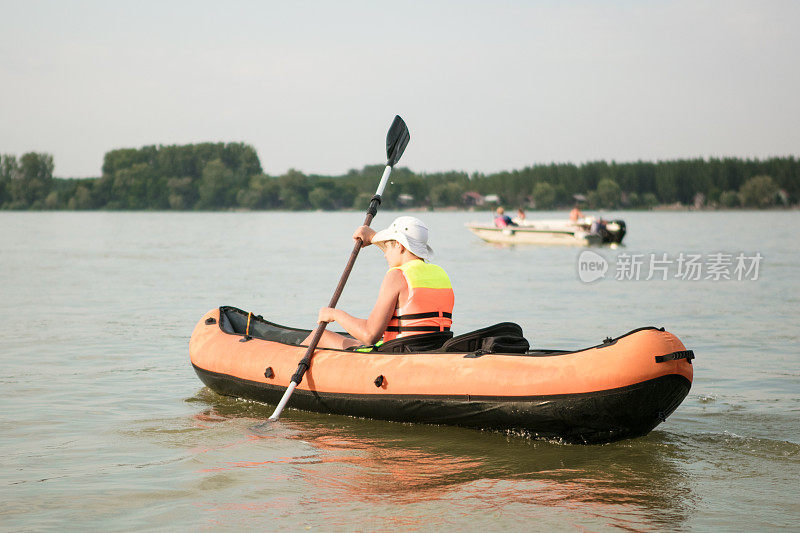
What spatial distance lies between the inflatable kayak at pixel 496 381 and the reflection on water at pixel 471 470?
0.14m

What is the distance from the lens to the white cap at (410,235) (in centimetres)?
631

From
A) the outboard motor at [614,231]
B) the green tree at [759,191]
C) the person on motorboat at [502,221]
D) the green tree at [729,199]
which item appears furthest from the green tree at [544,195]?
the outboard motor at [614,231]

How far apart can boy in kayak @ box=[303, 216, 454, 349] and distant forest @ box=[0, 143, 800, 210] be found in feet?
336

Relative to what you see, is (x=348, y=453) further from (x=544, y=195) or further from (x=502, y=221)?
(x=544, y=195)

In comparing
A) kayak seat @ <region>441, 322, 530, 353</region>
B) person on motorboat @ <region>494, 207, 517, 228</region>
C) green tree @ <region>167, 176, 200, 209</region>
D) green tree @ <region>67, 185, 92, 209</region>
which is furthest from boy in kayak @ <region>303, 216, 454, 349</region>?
green tree @ <region>67, 185, 92, 209</region>

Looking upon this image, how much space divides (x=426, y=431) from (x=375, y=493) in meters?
1.49

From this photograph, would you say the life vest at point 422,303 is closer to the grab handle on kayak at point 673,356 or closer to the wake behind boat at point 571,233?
the grab handle on kayak at point 673,356

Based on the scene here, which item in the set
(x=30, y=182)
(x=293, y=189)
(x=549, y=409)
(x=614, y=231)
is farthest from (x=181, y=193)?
(x=549, y=409)

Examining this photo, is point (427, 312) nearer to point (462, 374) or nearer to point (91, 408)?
point (462, 374)

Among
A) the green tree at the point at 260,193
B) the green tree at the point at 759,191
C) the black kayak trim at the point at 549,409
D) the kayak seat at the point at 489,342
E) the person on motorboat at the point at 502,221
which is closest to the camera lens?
the black kayak trim at the point at 549,409

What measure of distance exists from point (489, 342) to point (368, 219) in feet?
6.68

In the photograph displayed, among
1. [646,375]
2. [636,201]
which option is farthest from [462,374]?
[636,201]

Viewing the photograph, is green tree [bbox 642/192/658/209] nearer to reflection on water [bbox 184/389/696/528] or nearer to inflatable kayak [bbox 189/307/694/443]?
inflatable kayak [bbox 189/307/694/443]

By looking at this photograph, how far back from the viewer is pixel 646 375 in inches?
213
